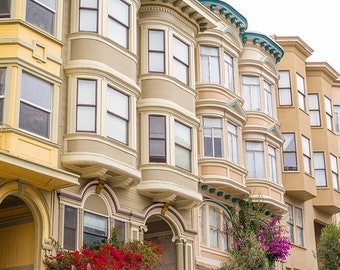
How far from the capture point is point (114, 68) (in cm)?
2502

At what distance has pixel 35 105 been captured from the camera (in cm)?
2189

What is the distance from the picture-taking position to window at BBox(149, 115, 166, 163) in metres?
26.8

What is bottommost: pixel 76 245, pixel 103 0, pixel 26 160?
pixel 76 245

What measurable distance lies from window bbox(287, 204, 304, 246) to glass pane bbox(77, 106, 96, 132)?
1706 centimetres

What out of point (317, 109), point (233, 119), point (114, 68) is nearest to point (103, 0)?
point (114, 68)

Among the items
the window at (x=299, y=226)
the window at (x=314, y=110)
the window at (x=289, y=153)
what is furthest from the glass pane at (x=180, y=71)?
the window at (x=314, y=110)

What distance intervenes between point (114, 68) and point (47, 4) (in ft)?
→ 10.4

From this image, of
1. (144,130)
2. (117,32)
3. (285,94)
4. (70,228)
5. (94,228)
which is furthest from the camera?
(285,94)

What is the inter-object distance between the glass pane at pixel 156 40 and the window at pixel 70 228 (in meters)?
8.09

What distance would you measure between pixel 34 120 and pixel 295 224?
20.3m

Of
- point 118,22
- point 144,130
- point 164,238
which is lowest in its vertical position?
point 164,238

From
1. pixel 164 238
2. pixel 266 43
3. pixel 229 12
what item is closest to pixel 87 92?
pixel 164 238

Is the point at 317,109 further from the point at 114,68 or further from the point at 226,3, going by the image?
the point at 114,68

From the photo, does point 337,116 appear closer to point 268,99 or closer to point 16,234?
point 268,99
